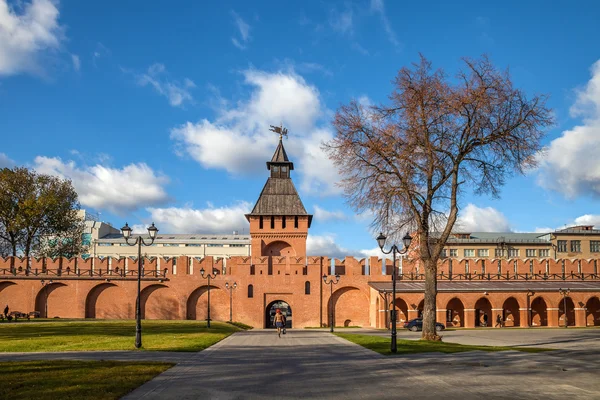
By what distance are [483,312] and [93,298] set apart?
2956 cm

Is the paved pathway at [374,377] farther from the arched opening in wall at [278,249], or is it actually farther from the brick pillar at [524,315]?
the arched opening in wall at [278,249]

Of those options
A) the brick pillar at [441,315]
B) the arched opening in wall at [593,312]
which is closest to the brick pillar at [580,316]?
the arched opening in wall at [593,312]

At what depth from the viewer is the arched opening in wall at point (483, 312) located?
42875 mm

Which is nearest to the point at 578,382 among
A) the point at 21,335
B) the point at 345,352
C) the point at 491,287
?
the point at 345,352

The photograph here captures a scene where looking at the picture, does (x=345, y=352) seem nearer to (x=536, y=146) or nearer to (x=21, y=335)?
(x=536, y=146)

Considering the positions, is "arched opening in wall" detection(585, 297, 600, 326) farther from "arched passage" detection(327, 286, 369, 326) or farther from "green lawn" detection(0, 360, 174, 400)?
"green lawn" detection(0, 360, 174, 400)

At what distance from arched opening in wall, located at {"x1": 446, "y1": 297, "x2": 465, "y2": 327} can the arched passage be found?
6.23 m

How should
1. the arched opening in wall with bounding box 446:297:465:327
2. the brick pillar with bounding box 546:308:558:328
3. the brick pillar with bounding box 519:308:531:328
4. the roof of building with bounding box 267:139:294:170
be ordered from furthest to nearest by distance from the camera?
the roof of building with bounding box 267:139:294:170, the arched opening in wall with bounding box 446:297:465:327, the brick pillar with bounding box 546:308:558:328, the brick pillar with bounding box 519:308:531:328

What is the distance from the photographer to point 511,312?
43562 millimetres

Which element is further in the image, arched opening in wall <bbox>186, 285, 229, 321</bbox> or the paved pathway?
arched opening in wall <bbox>186, 285, 229, 321</bbox>

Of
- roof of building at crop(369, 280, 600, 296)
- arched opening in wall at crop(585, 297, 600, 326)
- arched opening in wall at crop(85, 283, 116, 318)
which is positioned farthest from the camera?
arched opening in wall at crop(585, 297, 600, 326)

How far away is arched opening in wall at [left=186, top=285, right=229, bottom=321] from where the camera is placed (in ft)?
143

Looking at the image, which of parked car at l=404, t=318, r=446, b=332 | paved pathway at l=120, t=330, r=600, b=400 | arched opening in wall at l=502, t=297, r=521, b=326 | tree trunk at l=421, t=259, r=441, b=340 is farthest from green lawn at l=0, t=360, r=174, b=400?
arched opening in wall at l=502, t=297, r=521, b=326

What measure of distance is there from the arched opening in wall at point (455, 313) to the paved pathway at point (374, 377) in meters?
25.9
